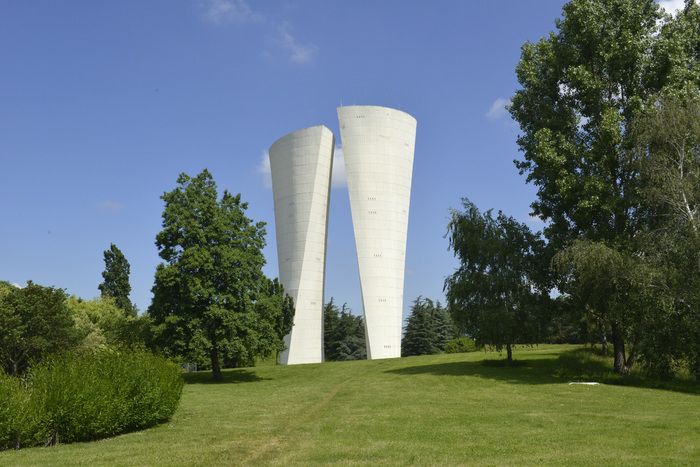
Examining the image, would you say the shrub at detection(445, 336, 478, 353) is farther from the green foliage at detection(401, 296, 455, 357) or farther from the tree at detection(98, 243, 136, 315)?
the tree at detection(98, 243, 136, 315)

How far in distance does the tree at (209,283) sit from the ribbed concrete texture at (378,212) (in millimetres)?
19142

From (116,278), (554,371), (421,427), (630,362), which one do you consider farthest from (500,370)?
(116,278)

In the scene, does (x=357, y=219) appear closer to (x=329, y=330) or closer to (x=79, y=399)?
(x=329, y=330)

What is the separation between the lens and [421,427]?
1305 cm

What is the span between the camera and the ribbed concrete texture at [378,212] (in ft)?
164

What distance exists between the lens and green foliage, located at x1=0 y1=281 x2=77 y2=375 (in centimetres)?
3216

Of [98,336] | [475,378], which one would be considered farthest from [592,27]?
[98,336]

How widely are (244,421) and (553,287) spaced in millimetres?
17455

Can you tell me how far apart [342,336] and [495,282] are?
118 ft

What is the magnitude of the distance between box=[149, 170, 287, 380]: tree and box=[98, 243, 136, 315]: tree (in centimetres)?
4086

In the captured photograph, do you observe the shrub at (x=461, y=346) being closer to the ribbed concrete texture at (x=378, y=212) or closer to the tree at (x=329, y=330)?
the ribbed concrete texture at (x=378, y=212)

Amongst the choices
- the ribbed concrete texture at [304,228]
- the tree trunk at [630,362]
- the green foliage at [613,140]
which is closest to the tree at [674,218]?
the green foliage at [613,140]

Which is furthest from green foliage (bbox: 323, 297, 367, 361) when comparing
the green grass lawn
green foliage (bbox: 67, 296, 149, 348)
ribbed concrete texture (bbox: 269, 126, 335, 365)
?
the green grass lawn

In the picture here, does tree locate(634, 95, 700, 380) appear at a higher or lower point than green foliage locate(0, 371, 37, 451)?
higher
